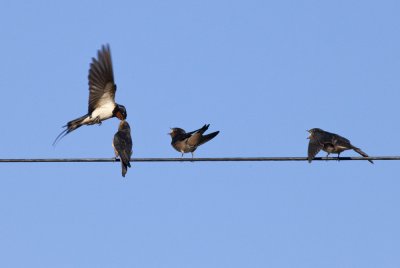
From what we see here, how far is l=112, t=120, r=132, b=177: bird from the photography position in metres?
12.4

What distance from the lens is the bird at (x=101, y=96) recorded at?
14672 millimetres

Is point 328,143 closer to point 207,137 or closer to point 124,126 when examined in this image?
point 207,137

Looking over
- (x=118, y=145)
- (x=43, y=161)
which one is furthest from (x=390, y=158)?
(x=118, y=145)

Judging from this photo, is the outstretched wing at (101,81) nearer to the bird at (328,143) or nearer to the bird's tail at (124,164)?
the bird's tail at (124,164)

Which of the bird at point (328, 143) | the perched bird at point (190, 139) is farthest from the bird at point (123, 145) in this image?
the bird at point (328, 143)

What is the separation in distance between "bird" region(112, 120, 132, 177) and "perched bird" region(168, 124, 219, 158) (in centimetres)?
70

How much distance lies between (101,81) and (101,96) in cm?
30

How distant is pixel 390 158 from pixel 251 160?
1.42 meters

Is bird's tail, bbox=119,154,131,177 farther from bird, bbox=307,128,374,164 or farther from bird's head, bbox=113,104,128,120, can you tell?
bird's head, bbox=113,104,128,120

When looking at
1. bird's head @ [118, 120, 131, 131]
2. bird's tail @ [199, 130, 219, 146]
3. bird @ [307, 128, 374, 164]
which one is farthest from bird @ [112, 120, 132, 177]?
bird @ [307, 128, 374, 164]

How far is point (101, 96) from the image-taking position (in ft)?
49.6

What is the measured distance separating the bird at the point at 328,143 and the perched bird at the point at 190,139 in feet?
4.36

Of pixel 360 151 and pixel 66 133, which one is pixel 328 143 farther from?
Result: pixel 66 133

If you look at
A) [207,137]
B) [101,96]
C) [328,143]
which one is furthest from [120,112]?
[328,143]
